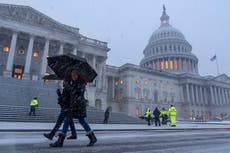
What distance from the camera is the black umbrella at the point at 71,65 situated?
14.8 feet

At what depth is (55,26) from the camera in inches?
1449

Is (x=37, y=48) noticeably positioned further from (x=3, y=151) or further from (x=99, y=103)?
(x=3, y=151)

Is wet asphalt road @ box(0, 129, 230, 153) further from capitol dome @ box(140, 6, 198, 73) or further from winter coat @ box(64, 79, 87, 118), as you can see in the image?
capitol dome @ box(140, 6, 198, 73)

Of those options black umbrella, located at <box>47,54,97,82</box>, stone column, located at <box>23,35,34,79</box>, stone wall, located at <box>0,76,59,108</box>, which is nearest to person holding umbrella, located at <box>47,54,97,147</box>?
black umbrella, located at <box>47,54,97,82</box>

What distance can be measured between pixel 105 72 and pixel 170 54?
43.7m

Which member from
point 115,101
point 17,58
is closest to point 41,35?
point 17,58

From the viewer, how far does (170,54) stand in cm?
8219

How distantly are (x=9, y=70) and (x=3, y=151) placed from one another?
31425mm

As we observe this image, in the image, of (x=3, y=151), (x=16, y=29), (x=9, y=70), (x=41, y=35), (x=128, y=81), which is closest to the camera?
(x=3, y=151)

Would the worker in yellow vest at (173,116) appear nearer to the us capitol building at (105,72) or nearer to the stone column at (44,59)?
the us capitol building at (105,72)

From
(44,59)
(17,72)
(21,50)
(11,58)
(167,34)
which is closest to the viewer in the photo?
(11,58)

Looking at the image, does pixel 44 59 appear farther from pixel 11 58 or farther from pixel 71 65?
pixel 71 65

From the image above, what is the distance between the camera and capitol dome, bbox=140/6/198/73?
8219 cm

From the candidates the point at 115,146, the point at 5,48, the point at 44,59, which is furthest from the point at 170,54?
the point at 115,146
